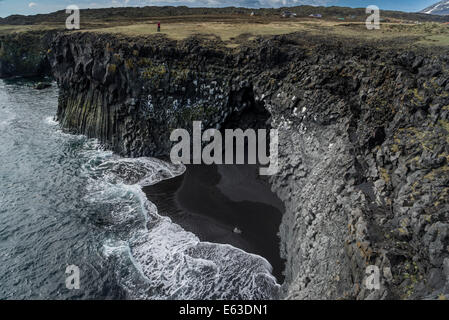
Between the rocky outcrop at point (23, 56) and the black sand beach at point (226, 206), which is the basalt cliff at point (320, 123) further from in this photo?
the rocky outcrop at point (23, 56)

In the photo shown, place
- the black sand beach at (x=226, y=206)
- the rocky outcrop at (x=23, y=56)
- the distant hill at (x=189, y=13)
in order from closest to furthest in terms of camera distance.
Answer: the black sand beach at (x=226, y=206) → the distant hill at (x=189, y=13) → the rocky outcrop at (x=23, y=56)

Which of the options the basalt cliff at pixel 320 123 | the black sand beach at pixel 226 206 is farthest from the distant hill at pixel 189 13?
the black sand beach at pixel 226 206

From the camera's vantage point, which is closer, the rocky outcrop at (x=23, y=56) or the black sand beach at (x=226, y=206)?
the black sand beach at (x=226, y=206)

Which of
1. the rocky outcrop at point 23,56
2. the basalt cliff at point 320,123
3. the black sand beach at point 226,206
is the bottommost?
the black sand beach at point 226,206

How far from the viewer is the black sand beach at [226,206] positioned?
26.8m

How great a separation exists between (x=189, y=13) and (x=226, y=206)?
304 ft

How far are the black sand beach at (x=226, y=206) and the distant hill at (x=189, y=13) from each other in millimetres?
66126

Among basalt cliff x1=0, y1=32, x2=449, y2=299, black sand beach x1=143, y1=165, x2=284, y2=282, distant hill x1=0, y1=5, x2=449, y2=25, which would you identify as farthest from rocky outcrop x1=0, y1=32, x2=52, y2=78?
black sand beach x1=143, y1=165, x2=284, y2=282

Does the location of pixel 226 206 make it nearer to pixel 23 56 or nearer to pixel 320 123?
pixel 320 123

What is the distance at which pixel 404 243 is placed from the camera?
15.4 metres

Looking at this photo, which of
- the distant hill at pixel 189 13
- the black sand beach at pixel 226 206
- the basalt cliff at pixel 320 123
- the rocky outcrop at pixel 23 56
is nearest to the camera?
the basalt cliff at pixel 320 123

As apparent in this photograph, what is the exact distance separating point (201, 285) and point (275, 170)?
15257 millimetres

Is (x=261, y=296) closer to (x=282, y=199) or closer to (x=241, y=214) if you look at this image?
(x=241, y=214)

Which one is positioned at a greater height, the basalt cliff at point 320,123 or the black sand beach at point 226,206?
the basalt cliff at point 320,123
